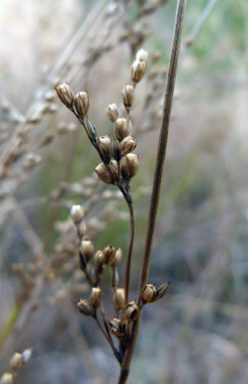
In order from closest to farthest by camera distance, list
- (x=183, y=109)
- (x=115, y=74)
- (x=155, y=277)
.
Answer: (x=115, y=74), (x=155, y=277), (x=183, y=109)

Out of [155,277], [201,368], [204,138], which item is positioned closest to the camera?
[201,368]

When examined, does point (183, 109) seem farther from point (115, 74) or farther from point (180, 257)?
point (180, 257)

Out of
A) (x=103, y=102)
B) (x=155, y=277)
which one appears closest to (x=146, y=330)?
(x=155, y=277)

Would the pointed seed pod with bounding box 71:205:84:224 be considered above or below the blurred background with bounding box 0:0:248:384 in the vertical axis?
above

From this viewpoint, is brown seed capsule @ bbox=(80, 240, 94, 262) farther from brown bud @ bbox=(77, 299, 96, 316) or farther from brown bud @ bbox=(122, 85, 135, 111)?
brown bud @ bbox=(122, 85, 135, 111)

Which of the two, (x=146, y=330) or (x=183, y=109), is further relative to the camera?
(x=183, y=109)

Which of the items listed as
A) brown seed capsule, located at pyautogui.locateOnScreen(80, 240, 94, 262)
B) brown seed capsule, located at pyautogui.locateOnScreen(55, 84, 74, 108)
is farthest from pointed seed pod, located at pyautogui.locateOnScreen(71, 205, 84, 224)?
brown seed capsule, located at pyautogui.locateOnScreen(55, 84, 74, 108)
